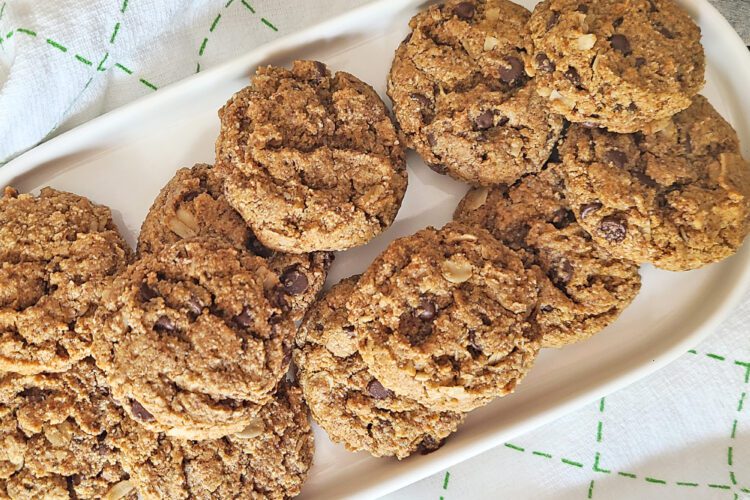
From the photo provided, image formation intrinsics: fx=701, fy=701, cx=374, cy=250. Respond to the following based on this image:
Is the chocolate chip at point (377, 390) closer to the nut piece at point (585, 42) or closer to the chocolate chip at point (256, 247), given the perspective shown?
the chocolate chip at point (256, 247)

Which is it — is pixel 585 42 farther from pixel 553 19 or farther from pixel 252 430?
pixel 252 430

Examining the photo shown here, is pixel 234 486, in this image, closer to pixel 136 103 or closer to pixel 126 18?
pixel 136 103

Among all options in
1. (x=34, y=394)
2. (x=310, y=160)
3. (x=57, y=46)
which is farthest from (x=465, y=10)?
(x=34, y=394)

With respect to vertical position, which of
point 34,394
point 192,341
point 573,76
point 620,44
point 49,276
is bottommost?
point 34,394

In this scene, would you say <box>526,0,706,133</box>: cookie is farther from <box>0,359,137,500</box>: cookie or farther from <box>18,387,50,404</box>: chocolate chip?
<box>18,387,50,404</box>: chocolate chip

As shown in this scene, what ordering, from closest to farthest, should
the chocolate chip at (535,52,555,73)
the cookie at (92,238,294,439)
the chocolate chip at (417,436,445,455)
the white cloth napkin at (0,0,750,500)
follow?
the cookie at (92,238,294,439)
the chocolate chip at (535,52,555,73)
the chocolate chip at (417,436,445,455)
the white cloth napkin at (0,0,750,500)

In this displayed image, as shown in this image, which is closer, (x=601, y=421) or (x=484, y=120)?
(x=484, y=120)

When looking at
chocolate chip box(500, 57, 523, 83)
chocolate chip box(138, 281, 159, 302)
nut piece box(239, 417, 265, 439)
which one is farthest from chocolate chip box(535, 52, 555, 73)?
nut piece box(239, 417, 265, 439)
